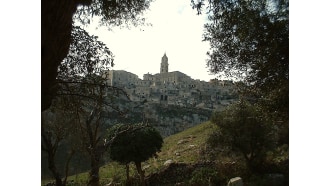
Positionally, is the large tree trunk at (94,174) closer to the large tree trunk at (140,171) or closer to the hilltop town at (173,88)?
the large tree trunk at (140,171)

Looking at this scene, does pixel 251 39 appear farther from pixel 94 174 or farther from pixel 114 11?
pixel 94 174

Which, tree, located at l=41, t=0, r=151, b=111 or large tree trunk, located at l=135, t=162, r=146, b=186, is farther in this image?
large tree trunk, located at l=135, t=162, r=146, b=186

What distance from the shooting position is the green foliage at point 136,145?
4457 mm

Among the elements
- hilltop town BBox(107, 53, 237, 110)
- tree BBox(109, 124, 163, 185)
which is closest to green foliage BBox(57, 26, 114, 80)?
hilltop town BBox(107, 53, 237, 110)

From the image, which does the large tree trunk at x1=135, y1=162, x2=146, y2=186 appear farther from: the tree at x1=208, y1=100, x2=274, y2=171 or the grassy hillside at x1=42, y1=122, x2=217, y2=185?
the tree at x1=208, y1=100, x2=274, y2=171

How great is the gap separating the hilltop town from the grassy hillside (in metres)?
0.37

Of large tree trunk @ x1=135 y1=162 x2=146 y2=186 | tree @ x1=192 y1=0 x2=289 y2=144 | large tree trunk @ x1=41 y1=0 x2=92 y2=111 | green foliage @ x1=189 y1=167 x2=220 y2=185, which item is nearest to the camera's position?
large tree trunk @ x1=41 y1=0 x2=92 y2=111

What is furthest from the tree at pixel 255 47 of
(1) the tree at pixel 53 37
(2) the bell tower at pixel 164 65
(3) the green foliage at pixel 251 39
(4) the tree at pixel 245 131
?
(1) the tree at pixel 53 37

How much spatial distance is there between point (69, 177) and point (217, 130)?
1879mm

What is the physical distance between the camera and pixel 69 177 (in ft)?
13.5

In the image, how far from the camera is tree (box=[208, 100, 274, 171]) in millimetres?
3754
